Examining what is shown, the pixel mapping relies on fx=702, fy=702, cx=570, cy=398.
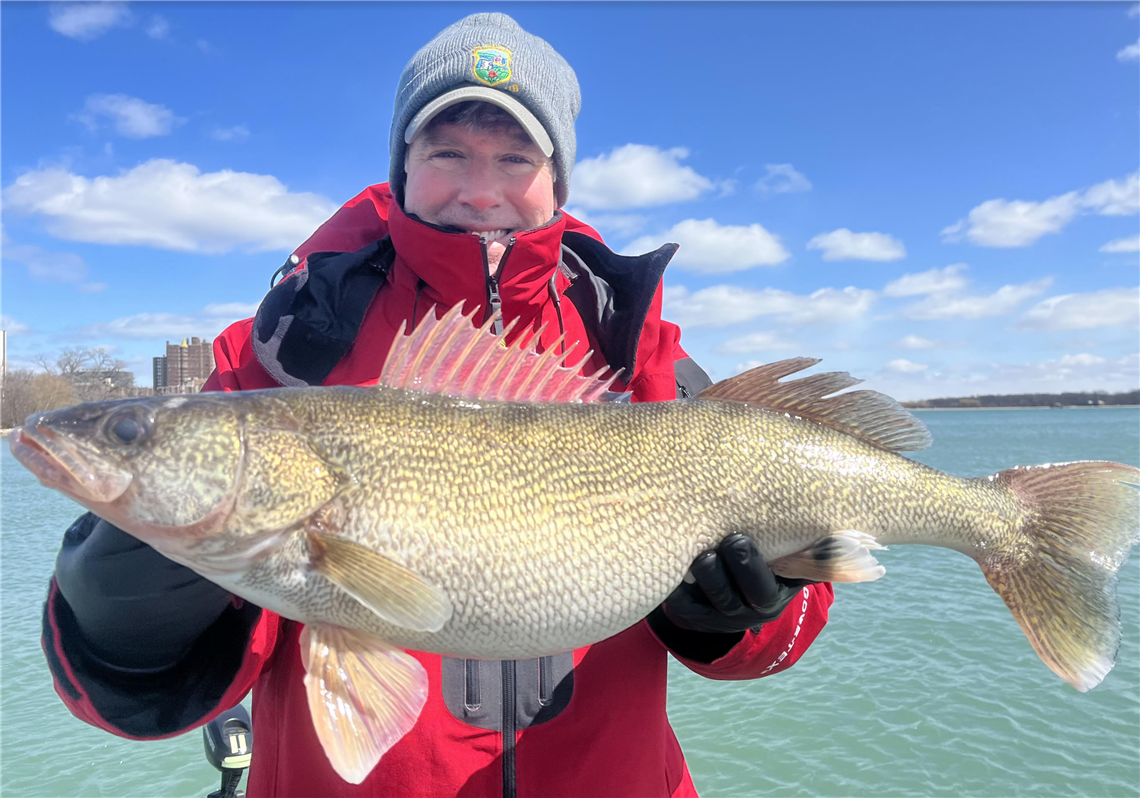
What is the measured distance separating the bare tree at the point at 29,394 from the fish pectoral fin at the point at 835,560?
65844 mm

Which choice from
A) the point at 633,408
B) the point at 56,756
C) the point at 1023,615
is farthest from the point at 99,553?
the point at 56,756

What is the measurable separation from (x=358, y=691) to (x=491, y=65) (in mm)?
2471

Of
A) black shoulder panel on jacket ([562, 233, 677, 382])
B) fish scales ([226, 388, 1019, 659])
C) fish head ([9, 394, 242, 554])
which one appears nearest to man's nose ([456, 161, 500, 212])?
black shoulder panel on jacket ([562, 233, 677, 382])

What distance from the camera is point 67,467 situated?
6.18ft

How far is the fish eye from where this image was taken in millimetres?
1982

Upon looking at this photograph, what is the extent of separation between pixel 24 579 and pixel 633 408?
15017 millimetres

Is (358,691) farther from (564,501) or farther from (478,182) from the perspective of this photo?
(478,182)

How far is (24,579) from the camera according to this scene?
1291 cm

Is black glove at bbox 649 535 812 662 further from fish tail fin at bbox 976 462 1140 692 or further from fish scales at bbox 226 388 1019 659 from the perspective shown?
fish tail fin at bbox 976 462 1140 692

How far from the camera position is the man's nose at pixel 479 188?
9.39 ft

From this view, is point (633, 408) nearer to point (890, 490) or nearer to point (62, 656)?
point (890, 490)

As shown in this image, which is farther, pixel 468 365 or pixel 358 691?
pixel 468 365

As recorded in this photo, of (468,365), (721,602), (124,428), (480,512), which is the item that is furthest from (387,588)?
(721,602)

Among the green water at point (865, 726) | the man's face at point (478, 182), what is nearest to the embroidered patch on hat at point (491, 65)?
the man's face at point (478, 182)
